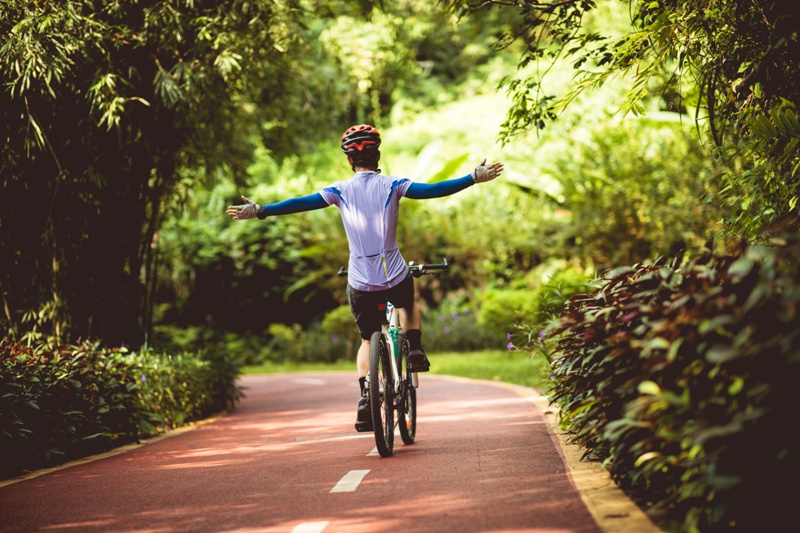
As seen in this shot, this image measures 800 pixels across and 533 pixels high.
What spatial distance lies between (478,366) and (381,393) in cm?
1090

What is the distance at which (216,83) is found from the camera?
40.0 ft

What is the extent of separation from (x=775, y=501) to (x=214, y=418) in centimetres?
921

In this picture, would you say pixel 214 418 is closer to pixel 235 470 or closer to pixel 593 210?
pixel 235 470

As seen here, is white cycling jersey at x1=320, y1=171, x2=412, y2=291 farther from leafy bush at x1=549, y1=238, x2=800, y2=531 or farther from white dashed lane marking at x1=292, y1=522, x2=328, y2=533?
leafy bush at x1=549, y1=238, x2=800, y2=531

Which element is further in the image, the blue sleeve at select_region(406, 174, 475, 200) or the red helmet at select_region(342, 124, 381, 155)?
the red helmet at select_region(342, 124, 381, 155)

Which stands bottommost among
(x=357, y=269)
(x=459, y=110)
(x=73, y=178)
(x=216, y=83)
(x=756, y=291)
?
(x=756, y=291)

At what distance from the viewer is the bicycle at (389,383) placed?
6848 millimetres

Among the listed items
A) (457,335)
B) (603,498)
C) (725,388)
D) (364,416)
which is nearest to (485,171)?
(364,416)

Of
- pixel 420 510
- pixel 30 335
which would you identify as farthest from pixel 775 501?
pixel 30 335

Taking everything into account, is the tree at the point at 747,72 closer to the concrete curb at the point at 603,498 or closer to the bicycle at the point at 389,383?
the concrete curb at the point at 603,498

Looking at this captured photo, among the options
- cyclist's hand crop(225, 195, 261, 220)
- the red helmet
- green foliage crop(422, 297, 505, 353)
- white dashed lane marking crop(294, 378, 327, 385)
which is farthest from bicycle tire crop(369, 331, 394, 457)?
green foliage crop(422, 297, 505, 353)

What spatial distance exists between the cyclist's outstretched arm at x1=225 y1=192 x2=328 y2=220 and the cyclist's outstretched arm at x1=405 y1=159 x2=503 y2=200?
2.21ft

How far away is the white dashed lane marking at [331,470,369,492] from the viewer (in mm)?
5922

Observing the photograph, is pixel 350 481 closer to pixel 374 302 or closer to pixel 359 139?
pixel 374 302
